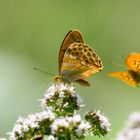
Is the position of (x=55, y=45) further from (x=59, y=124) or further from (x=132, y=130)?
(x=132, y=130)

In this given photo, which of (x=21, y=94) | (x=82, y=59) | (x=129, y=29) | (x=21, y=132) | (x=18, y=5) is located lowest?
(x=21, y=132)

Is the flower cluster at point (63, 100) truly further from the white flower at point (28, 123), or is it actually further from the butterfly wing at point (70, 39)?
the butterfly wing at point (70, 39)

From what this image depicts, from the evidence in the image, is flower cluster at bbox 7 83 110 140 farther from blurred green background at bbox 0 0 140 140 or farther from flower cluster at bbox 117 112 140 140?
blurred green background at bbox 0 0 140 140

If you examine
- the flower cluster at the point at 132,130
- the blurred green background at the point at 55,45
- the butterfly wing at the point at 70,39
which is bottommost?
the flower cluster at the point at 132,130

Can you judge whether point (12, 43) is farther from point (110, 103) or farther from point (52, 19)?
point (110, 103)

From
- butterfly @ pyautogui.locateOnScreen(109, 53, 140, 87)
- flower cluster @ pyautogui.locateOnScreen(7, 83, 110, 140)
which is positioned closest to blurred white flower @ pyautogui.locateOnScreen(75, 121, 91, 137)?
flower cluster @ pyautogui.locateOnScreen(7, 83, 110, 140)

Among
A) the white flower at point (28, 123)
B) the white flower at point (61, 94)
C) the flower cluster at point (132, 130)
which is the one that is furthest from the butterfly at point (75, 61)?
the flower cluster at point (132, 130)

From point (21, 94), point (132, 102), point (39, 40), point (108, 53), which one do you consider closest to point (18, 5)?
point (39, 40)
